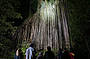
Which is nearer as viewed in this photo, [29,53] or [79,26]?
[29,53]

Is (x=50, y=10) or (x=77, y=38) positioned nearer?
(x=77, y=38)

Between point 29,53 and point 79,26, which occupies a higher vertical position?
point 79,26

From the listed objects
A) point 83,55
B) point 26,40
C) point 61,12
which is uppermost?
point 61,12

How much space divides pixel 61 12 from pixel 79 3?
1.19 metres

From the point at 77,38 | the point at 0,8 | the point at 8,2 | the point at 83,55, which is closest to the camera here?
the point at 83,55

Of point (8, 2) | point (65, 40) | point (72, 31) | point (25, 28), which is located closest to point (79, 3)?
point (72, 31)

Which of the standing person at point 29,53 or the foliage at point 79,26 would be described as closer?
the standing person at point 29,53

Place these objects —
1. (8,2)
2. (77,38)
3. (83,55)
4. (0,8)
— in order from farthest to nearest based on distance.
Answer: (8,2) → (0,8) → (77,38) → (83,55)

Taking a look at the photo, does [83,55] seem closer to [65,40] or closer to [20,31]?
[65,40]

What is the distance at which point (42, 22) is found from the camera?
7801mm

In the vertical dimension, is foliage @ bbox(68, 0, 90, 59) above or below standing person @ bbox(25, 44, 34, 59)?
above

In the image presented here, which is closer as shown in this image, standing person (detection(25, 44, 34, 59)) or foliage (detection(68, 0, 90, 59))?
standing person (detection(25, 44, 34, 59))

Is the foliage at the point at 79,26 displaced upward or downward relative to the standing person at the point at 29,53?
upward

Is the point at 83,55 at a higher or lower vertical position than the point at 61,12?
lower
